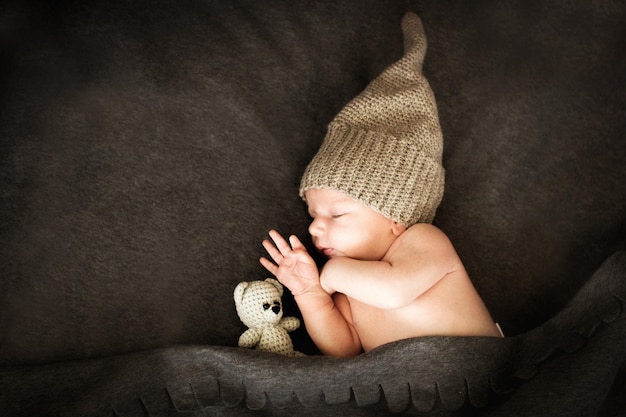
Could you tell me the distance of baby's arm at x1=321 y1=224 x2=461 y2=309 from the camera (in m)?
1.19

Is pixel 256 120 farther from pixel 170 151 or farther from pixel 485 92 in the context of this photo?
pixel 485 92

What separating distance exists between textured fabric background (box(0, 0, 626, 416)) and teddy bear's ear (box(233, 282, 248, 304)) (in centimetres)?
7

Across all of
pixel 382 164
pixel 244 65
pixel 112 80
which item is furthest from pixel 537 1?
pixel 112 80

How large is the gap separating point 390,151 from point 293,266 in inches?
14.5

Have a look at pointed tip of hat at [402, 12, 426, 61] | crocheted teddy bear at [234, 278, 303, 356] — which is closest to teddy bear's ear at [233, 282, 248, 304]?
crocheted teddy bear at [234, 278, 303, 356]

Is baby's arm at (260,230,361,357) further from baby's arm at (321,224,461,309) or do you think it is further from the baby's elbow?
the baby's elbow

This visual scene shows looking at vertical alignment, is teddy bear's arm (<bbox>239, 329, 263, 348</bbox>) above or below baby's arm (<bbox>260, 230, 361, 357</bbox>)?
below

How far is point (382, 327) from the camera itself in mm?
1260

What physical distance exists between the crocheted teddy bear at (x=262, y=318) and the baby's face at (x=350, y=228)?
0.19 meters

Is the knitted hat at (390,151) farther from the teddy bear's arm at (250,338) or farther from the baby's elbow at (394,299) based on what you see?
the teddy bear's arm at (250,338)

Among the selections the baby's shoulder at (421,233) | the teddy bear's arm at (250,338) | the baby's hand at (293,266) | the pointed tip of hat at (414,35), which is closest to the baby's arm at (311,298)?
the baby's hand at (293,266)

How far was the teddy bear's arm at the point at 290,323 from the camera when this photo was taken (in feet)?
4.22

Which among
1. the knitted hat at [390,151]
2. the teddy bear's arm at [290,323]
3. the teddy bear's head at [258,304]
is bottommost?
the teddy bear's arm at [290,323]

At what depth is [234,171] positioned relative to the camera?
143 centimetres
